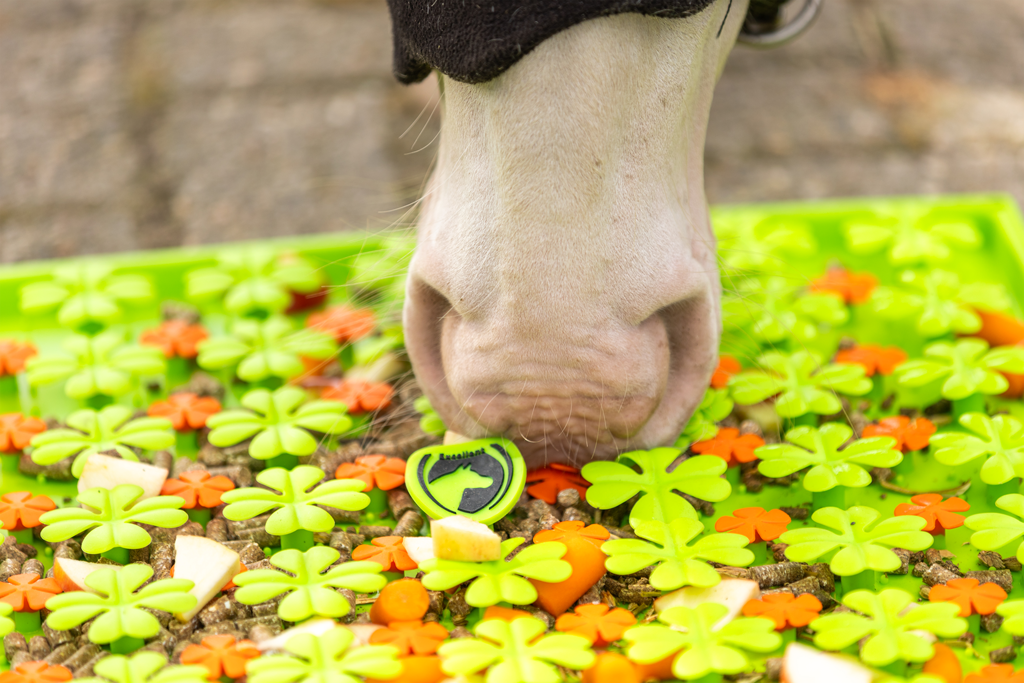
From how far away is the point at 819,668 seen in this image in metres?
0.66

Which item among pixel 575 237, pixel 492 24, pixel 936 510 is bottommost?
pixel 936 510

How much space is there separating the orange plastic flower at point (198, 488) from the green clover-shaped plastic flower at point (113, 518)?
Result: 2 centimetres

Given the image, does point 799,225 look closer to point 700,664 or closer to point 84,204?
point 700,664

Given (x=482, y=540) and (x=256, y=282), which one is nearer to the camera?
(x=482, y=540)

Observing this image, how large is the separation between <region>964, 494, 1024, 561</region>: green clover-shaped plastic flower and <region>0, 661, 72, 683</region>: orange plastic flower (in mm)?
661

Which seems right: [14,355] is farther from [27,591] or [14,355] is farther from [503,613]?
[503,613]

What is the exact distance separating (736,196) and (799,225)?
506 mm

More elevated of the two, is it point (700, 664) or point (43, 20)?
point (43, 20)

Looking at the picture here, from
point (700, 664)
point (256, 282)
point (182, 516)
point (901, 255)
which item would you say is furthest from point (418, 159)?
point (700, 664)

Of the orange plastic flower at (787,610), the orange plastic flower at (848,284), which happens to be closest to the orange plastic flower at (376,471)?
the orange plastic flower at (787,610)

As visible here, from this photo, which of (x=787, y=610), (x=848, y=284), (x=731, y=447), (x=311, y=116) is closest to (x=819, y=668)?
(x=787, y=610)

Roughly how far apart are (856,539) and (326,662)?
15.9 inches

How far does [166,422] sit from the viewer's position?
0.95 meters

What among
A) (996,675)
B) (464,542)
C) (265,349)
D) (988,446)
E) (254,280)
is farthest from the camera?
(254,280)
